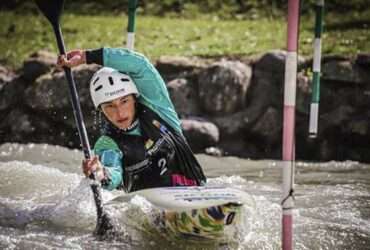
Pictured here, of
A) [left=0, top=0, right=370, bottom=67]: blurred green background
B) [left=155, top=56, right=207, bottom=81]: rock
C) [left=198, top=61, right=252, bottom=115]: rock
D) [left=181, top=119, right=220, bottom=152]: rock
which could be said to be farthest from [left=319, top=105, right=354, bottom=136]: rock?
[left=155, top=56, right=207, bottom=81]: rock

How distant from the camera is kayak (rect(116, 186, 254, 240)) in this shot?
4926 mm

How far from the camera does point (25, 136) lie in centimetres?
947

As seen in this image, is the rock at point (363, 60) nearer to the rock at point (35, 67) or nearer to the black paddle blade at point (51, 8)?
the rock at point (35, 67)

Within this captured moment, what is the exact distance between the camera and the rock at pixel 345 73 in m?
9.13

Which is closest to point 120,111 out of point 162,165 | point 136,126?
point 136,126

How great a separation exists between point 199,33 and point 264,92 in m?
2.47

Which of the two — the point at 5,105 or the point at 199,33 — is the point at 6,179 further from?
the point at 199,33

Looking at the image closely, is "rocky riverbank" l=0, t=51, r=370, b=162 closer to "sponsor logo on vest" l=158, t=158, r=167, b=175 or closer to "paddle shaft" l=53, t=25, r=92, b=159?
"paddle shaft" l=53, t=25, r=92, b=159

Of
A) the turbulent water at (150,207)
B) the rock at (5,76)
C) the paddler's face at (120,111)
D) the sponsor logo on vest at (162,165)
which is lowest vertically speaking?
the turbulent water at (150,207)

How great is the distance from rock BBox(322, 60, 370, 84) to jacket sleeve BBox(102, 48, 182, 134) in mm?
3996

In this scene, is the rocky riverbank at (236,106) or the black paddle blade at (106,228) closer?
the black paddle blade at (106,228)

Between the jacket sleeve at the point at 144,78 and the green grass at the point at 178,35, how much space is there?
427 centimetres

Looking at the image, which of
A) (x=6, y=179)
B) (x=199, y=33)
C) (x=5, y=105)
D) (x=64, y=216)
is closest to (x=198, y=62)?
(x=199, y=33)

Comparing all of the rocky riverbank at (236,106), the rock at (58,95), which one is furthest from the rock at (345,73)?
the rock at (58,95)
